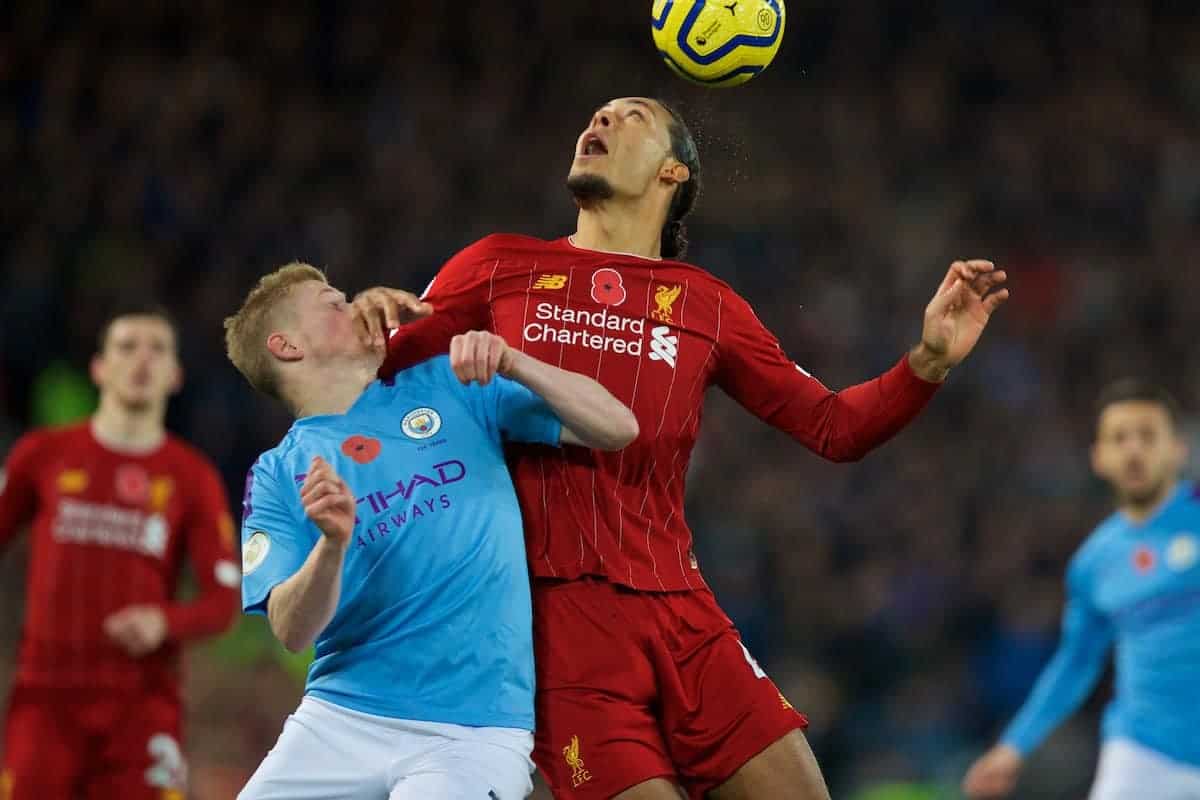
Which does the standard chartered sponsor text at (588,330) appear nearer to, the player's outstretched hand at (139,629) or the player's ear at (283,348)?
the player's ear at (283,348)

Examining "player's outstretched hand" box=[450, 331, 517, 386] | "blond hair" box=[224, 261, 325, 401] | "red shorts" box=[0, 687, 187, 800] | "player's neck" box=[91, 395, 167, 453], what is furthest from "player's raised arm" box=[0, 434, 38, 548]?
"player's outstretched hand" box=[450, 331, 517, 386]

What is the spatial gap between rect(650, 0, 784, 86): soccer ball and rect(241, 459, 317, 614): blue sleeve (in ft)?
5.41

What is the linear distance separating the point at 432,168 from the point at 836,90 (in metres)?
3.56

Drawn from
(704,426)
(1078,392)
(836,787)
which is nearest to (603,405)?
(836,787)

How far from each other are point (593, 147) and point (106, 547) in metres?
3.25

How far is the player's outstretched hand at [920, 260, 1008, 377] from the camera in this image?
4.21 meters

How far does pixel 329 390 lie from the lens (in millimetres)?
4168

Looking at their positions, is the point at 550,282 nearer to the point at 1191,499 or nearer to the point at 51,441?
the point at 51,441

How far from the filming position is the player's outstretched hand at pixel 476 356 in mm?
3627

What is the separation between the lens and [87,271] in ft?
39.1

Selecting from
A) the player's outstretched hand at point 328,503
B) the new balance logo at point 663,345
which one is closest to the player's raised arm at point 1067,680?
the new balance logo at point 663,345

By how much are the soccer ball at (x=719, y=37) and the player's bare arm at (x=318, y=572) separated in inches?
67.9

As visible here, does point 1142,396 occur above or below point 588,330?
below

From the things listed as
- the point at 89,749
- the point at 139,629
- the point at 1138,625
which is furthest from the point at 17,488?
the point at 1138,625
